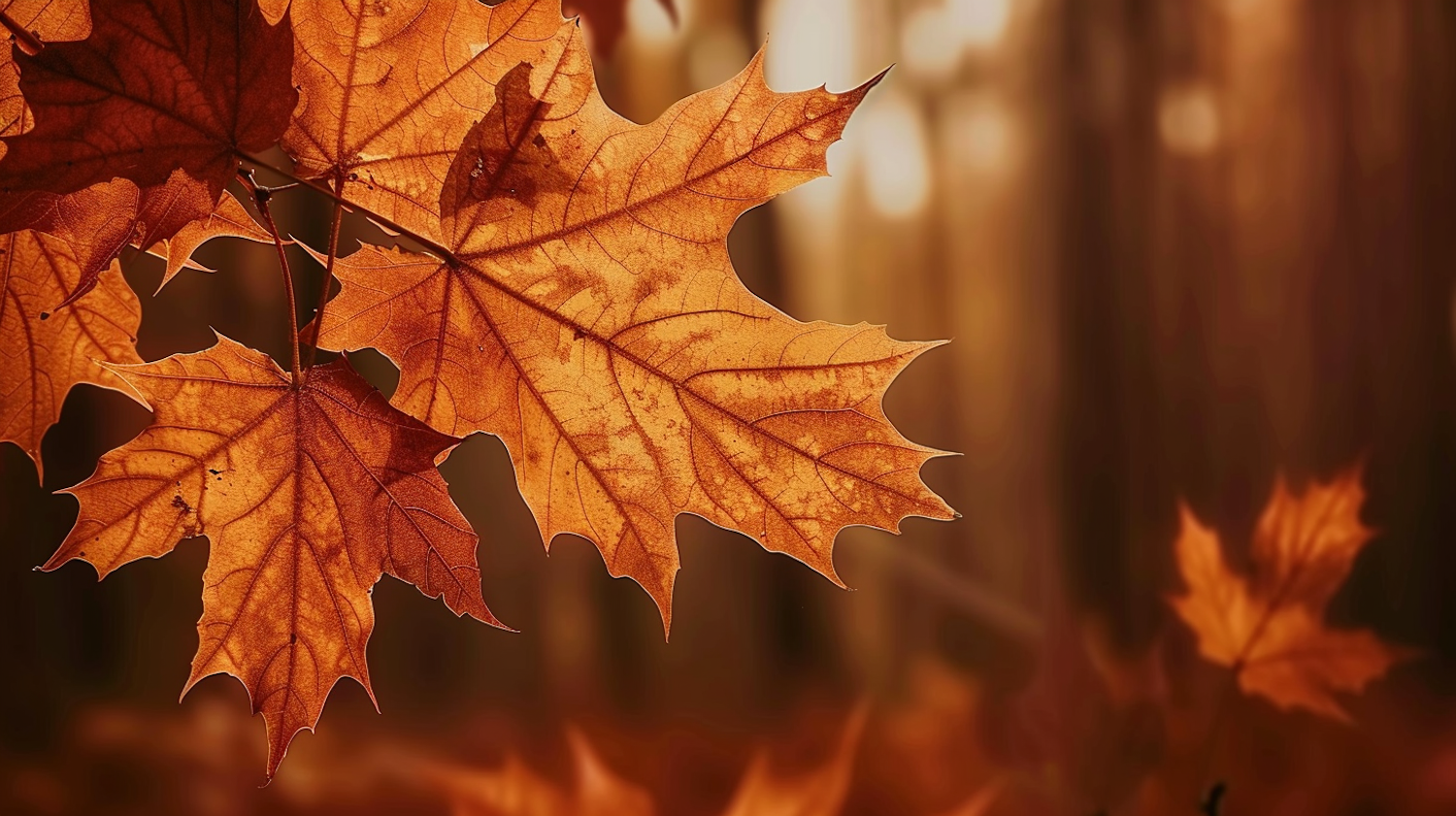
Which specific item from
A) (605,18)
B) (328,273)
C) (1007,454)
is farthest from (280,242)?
(1007,454)

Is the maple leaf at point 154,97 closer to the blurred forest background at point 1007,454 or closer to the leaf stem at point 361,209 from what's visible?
the leaf stem at point 361,209

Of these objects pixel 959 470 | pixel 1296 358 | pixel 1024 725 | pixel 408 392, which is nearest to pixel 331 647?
pixel 408 392

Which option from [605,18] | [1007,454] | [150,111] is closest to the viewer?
A: [150,111]

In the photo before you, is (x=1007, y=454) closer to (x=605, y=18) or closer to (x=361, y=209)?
(x=605, y=18)

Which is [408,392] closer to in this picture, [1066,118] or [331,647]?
[331,647]

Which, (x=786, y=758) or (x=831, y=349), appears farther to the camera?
(x=786, y=758)

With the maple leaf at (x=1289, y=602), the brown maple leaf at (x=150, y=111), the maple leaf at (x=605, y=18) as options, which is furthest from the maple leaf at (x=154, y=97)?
the maple leaf at (x=1289, y=602)
